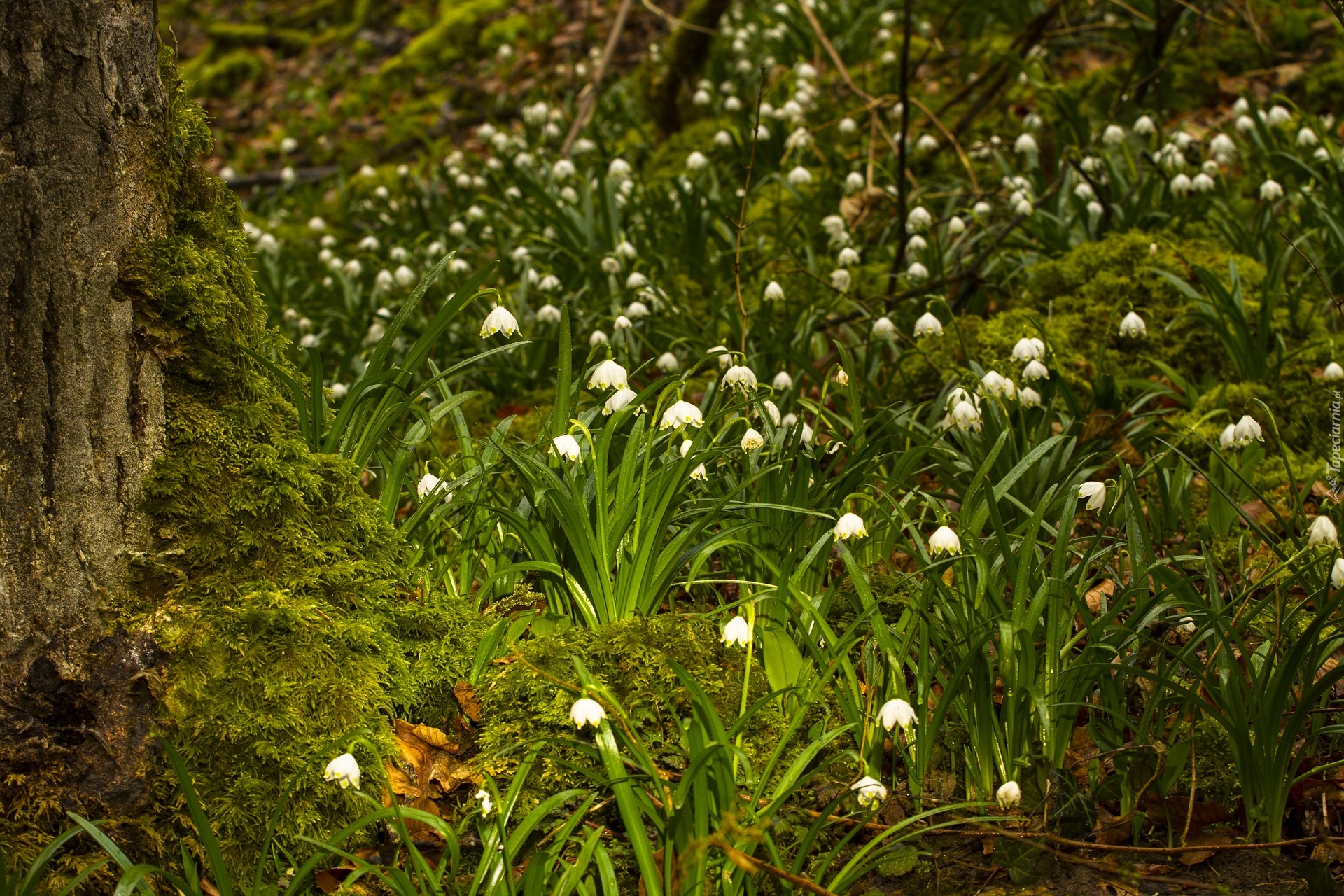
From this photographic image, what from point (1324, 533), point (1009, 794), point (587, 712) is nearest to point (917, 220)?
point (1324, 533)

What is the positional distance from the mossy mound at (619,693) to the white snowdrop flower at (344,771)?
27cm

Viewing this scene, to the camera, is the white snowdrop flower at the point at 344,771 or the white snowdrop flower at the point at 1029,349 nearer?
the white snowdrop flower at the point at 344,771

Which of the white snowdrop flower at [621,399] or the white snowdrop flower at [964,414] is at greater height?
the white snowdrop flower at [621,399]

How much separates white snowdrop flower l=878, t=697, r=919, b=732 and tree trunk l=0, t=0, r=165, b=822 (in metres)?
1.32

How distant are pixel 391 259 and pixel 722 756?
15.0 feet

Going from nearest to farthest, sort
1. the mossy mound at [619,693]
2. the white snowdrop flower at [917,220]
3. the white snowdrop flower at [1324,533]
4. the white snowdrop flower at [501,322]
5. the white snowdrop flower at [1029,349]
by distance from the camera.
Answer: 1. the mossy mound at [619,693]
2. the white snowdrop flower at [1324,533]
3. the white snowdrop flower at [501,322]
4. the white snowdrop flower at [1029,349]
5. the white snowdrop flower at [917,220]

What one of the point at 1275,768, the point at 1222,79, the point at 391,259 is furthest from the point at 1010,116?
the point at 1275,768

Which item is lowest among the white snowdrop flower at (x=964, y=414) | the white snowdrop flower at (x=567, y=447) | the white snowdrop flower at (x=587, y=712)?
the white snowdrop flower at (x=587, y=712)

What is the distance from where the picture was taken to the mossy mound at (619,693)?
198 cm

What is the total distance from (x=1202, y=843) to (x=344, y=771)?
155 cm

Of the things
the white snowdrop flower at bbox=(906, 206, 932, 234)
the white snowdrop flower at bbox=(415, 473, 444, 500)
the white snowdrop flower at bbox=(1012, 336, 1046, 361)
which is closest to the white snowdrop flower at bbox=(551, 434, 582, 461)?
the white snowdrop flower at bbox=(415, 473, 444, 500)

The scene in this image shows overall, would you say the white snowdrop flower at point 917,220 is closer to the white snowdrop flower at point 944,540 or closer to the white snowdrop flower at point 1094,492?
the white snowdrop flower at point 1094,492

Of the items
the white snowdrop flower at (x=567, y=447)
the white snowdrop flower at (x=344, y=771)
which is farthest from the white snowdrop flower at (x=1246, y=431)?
Answer: the white snowdrop flower at (x=344, y=771)

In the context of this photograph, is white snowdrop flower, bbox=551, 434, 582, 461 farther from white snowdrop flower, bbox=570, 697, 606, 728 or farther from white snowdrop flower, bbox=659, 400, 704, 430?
white snowdrop flower, bbox=570, 697, 606, 728
